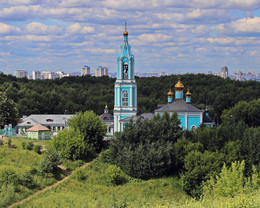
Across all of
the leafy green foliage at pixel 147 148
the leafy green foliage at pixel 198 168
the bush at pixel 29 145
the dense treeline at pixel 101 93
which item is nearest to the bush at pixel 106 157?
the leafy green foliage at pixel 147 148

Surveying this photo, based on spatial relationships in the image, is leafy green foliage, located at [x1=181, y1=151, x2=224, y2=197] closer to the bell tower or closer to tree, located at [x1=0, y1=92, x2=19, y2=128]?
the bell tower

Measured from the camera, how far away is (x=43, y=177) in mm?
30984

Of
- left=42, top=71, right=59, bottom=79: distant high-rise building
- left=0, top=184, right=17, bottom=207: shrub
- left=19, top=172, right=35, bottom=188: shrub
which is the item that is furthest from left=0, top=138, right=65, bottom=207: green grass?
left=42, top=71, right=59, bottom=79: distant high-rise building

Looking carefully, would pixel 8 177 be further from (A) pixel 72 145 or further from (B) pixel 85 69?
(B) pixel 85 69

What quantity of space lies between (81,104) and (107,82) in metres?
24.1

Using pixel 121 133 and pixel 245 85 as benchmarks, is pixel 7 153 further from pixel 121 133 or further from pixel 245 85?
pixel 245 85

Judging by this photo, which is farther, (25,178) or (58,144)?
(58,144)

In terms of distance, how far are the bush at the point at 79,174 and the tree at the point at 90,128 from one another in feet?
13.7

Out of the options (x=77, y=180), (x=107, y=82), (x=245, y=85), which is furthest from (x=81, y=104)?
(x=77, y=180)

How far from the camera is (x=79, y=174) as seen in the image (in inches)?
1242

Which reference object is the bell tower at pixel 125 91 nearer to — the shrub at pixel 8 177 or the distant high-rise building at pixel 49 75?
the shrub at pixel 8 177

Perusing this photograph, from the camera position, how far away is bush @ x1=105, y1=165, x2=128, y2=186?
1236 inches

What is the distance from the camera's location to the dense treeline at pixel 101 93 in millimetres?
66812

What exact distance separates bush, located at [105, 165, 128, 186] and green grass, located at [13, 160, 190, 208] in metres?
0.36
